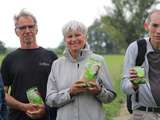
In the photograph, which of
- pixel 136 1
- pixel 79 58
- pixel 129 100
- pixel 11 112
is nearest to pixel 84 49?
pixel 79 58

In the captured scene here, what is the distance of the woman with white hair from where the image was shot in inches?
212

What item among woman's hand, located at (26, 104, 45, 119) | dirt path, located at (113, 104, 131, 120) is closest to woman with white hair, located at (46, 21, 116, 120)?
woman's hand, located at (26, 104, 45, 119)

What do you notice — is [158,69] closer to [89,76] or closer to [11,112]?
[89,76]

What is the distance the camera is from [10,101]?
5883 millimetres

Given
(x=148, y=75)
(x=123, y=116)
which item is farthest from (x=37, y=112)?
(x=123, y=116)

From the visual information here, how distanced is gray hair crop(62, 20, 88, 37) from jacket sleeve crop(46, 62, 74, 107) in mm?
458

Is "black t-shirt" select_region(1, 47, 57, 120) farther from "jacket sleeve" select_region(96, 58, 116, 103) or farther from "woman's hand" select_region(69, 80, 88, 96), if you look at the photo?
"jacket sleeve" select_region(96, 58, 116, 103)

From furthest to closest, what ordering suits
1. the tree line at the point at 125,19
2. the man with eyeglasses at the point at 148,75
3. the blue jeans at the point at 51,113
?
the tree line at the point at 125,19
the blue jeans at the point at 51,113
the man with eyeglasses at the point at 148,75

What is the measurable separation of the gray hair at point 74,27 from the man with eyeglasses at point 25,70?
0.61 metres

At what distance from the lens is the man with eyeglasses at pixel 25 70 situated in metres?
5.89

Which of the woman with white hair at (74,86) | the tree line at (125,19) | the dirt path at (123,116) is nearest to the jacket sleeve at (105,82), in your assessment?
the woman with white hair at (74,86)

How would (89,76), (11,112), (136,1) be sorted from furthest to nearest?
1. (136,1)
2. (11,112)
3. (89,76)

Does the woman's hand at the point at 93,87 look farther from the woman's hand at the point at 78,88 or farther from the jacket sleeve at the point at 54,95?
the jacket sleeve at the point at 54,95

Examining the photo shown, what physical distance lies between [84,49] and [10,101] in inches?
45.6
